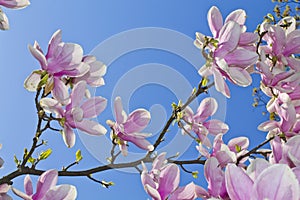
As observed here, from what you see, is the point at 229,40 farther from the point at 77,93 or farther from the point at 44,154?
the point at 44,154

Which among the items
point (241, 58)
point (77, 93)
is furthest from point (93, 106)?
point (241, 58)

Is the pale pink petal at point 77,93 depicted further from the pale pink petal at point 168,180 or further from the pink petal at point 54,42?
the pale pink petal at point 168,180

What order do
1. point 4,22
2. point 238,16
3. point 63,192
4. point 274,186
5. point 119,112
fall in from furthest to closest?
point 238,16 → point 119,112 → point 4,22 → point 63,192 → point 274,186

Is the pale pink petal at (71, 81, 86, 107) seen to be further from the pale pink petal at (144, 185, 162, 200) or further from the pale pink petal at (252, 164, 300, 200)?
the pale pink petal at (252, 164, 300, 200)

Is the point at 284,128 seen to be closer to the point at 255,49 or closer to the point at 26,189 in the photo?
the point at 255,49

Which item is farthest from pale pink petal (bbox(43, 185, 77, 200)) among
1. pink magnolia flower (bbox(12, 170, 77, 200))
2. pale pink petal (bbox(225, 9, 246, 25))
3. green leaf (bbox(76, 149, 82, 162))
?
pale pink petal (bbox(225, 9, 246, 25))

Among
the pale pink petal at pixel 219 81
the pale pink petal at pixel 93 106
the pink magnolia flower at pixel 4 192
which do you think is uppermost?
the pale pink petal at pixel 219 81

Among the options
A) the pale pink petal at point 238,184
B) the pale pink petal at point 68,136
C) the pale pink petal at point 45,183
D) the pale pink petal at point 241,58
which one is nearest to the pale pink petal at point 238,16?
the pale pink petal at point 241,58

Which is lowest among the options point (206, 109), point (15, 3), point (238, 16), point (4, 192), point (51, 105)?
point (4, 192)
